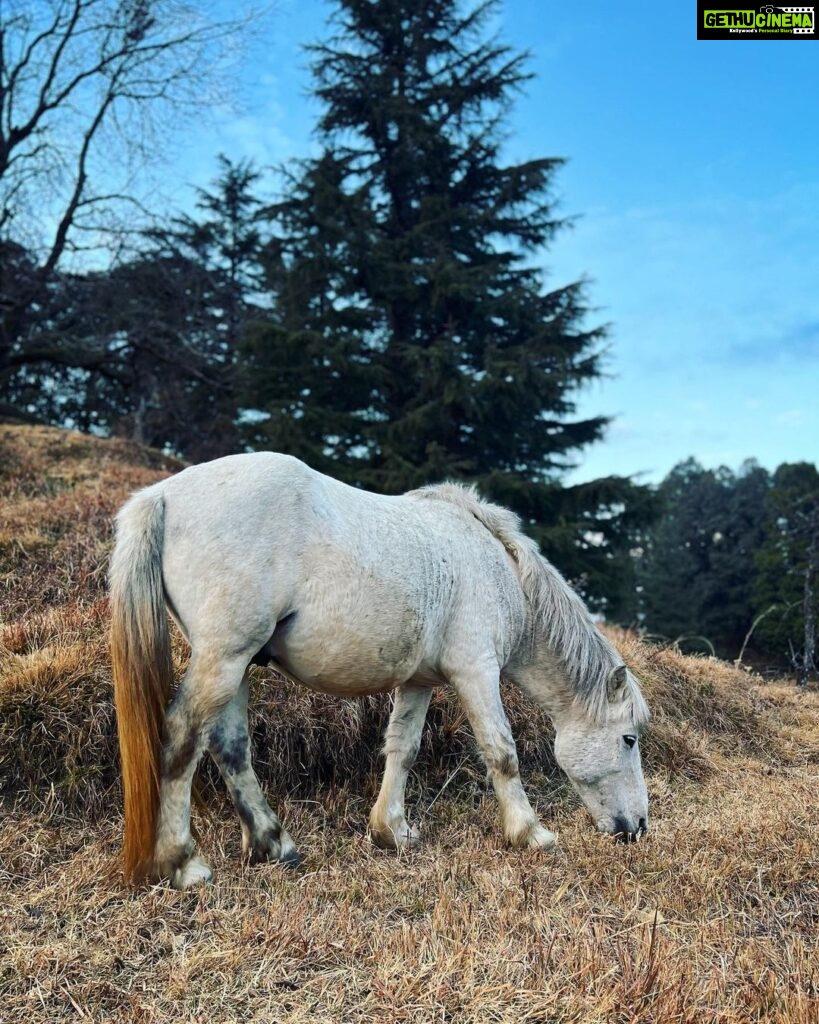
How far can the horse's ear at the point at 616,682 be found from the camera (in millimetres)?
3738

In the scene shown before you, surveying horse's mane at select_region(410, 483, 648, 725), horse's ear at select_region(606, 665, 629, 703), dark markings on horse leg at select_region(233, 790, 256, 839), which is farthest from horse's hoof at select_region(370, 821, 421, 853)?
horse's ear at select_region(606, 665, 629, 703)

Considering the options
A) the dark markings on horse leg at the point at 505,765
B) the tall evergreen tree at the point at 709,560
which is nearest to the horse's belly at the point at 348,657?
the dark markings on horse leg at the point at 505,765

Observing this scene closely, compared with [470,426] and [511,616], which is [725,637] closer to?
[470,426]

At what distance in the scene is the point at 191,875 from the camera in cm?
284

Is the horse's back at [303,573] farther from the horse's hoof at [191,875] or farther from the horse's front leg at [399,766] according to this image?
the horse's hoof at [191,875]

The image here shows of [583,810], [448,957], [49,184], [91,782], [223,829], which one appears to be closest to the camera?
[448,957]

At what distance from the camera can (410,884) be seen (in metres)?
2.94

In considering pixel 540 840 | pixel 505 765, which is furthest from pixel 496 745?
pixel 540 840

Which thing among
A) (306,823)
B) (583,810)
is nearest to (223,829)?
(306,823)

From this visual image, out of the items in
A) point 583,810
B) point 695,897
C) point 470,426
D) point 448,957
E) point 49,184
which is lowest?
point 583,810

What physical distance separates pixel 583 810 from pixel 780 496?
21070 mm

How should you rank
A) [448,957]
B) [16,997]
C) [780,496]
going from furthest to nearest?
[780,496] < [448,957] < [16,997]

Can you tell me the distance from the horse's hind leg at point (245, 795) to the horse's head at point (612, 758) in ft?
4.82

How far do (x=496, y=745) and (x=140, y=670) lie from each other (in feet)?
5.31
